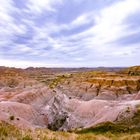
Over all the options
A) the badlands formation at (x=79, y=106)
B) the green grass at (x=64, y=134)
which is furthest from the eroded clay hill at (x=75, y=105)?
the green grass at (x=64, y=134)

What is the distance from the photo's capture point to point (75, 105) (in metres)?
49.6

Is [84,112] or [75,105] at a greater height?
[75,105]

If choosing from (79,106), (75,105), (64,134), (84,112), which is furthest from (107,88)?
(64,134)

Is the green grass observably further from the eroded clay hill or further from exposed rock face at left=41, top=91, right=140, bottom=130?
exposed rock face at left=41, top=91, right=140, bottom=130

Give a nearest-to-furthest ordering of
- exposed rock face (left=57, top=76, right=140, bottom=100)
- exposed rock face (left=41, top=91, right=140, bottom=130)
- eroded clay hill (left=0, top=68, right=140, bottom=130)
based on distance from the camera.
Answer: eroded clay hill (left=0, top=68, right=140, bottom=130) < exposed rock face (left=41, top=91, right=140, bottom=130) < exposed rock face (left=57, top=76, right=140, bottom=100)

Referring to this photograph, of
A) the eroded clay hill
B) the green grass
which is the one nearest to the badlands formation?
the eroded clay hill

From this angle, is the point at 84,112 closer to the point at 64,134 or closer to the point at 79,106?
the point at 79,106

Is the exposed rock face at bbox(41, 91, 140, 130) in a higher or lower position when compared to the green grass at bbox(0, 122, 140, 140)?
lower

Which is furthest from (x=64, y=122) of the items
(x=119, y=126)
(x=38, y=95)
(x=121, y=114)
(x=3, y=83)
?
(x=3, y=83)

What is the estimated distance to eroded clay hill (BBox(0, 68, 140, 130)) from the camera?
1208 inches

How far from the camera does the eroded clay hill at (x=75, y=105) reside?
3069 cm

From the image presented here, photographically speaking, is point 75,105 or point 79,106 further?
point 75,105

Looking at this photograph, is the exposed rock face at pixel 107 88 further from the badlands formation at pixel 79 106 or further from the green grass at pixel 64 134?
the green grass at pixel 64 134

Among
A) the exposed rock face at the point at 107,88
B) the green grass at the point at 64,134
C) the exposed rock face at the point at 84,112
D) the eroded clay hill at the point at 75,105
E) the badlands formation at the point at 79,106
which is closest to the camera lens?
the green grass at the point at 64,134
